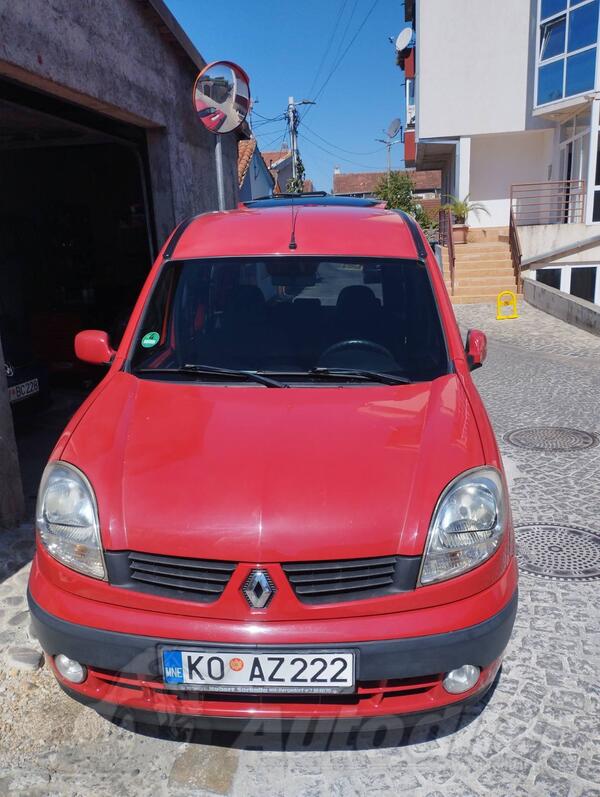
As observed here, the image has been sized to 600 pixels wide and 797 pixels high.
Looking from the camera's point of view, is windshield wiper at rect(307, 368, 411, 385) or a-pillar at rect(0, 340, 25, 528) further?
a-pillar at rect(0, 340, 25, 528)

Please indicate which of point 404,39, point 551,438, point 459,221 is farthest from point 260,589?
point 404,39

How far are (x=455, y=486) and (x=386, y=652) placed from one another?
0.64 meters

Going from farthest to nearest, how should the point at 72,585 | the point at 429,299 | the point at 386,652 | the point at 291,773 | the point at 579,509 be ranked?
1. the point at 579,509
2. the point at 429,299
3. the point at 291,773
4. the point at 72,585
5. the point at 386,652

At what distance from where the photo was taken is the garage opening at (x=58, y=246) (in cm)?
653

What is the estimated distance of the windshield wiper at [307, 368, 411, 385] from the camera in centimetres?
310

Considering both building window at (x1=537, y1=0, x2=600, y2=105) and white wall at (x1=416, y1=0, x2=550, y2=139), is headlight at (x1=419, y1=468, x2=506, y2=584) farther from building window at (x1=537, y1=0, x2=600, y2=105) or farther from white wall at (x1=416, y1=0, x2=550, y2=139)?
white wall at (x1=416, y1=0, x2=550, y2=139)

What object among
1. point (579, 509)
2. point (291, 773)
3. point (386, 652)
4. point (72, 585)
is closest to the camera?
point (386, 652)

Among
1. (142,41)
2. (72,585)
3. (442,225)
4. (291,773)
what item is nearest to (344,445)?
(72,585)

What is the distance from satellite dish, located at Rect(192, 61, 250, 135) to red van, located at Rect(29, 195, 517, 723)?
4055 mm

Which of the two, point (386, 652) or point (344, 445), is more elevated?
point (344, 445)

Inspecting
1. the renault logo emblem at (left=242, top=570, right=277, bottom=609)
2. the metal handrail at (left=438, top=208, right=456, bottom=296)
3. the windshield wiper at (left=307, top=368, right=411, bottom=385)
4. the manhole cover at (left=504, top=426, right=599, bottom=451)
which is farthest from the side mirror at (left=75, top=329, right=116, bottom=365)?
the metal handrail at (left=438, top=208, right=456, bottom=296)

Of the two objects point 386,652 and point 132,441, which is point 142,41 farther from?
point 386,652

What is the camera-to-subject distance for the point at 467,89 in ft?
68.5

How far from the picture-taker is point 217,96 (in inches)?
240
